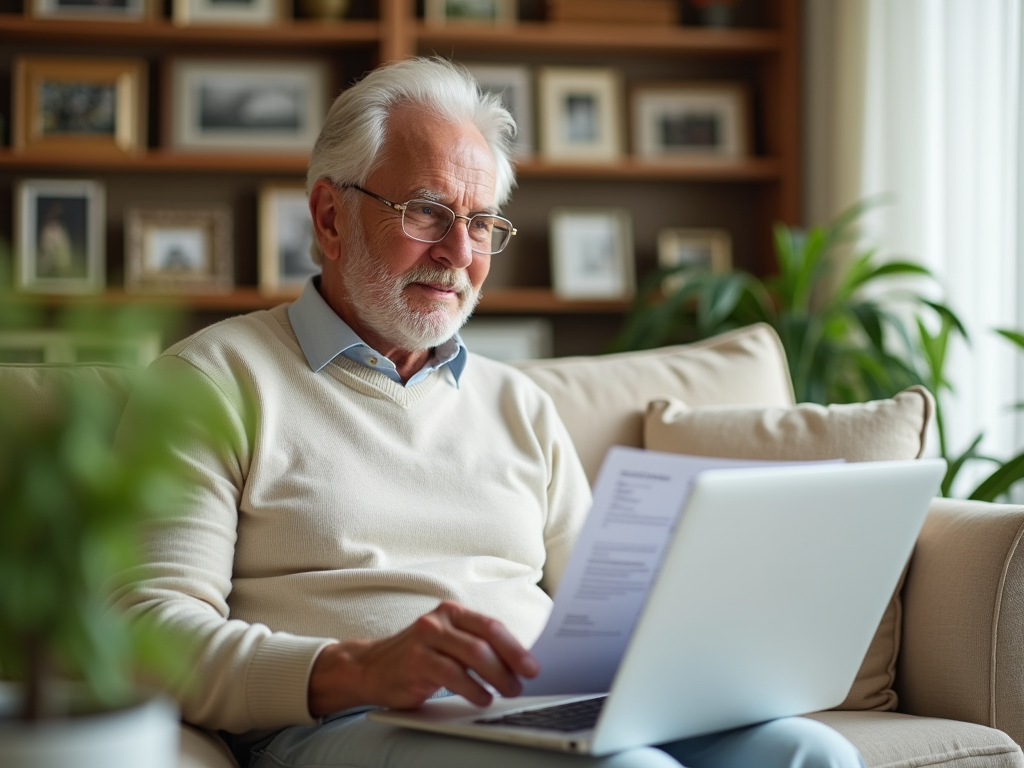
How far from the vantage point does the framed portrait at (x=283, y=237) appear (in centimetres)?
360

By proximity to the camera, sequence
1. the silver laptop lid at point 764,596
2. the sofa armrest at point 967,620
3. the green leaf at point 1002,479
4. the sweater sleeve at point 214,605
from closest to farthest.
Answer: the silver laptop lid at point 764,596, the sweater sleeve at point 214,605, the sofa armrest at point 967,620, the green leaf at point 1002,479

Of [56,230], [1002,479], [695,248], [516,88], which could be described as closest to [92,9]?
[56,230]

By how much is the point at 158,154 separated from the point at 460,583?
96.1 inches

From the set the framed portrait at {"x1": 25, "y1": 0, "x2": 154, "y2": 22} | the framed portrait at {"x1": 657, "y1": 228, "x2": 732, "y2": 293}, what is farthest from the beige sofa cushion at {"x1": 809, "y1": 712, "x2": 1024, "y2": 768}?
the framed portrait at {"x1": 25, "y1": 0, "x2": 154, "y2": 22}

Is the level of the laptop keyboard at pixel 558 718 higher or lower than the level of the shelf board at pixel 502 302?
lower

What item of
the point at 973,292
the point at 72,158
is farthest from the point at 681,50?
the point at 72,158

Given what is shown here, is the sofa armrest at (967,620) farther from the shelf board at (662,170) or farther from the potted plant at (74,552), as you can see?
the shelf board at (662,170)

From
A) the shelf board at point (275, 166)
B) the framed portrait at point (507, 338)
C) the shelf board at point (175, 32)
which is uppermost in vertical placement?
the shelf board at point (175, 32)

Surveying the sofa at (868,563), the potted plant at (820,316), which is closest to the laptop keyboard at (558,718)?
the sofa at (868,563)

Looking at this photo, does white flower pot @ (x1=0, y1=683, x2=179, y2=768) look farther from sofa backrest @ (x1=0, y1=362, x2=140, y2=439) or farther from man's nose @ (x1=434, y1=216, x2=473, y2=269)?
man's nose @ (x1=434, y1=216, x2=473, y2=269)

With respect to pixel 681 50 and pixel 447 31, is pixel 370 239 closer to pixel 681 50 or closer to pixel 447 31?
pixel 447 31

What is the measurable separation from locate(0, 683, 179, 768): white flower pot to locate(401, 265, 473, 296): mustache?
1.07m

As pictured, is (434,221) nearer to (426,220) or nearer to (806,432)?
(426,220)

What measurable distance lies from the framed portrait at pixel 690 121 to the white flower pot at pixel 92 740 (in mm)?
3365
